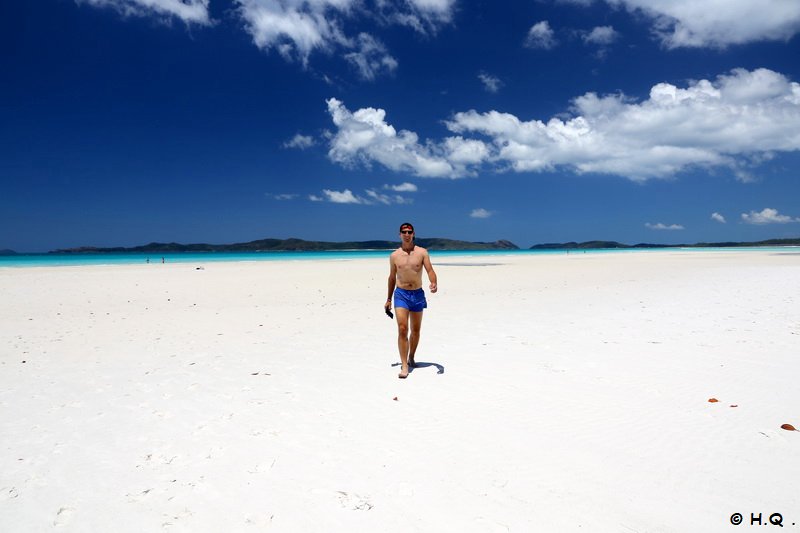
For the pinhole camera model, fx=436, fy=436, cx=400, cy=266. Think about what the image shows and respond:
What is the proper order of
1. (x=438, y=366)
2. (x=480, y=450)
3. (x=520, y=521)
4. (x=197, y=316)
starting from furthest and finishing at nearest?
1. (x=197, y=316)
2. (x=438, y=366)
3. (x=480, y=450)
4. (x=520, y=521)

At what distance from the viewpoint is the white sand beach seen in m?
3.25

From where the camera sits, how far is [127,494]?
11.5 feet

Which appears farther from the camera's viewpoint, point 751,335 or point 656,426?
point 751,335

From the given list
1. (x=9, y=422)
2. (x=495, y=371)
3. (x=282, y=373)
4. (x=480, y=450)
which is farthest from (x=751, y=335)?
(x=9, y=422)

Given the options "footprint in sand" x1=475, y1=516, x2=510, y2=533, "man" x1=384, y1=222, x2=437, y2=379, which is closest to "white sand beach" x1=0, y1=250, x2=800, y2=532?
"footprint in sand" x1=475, y1=516, x2=510, y2=533

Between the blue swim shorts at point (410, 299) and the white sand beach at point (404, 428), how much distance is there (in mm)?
1029

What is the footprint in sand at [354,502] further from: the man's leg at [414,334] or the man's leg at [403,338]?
the man's leg at [414,334]

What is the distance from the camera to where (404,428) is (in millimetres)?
4715

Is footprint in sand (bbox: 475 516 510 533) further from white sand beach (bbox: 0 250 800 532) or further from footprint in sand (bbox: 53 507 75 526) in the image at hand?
footprint in sand (bbox: 53 507 75 526)

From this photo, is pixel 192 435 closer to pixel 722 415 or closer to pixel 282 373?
pixel 282 373

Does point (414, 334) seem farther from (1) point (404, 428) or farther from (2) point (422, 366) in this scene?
(1) point (404, 428)

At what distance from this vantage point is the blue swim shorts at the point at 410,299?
698 cm

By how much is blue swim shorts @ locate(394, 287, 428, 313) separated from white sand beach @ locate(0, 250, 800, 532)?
40.5 inches

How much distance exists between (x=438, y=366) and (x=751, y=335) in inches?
250
